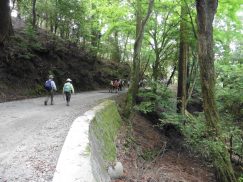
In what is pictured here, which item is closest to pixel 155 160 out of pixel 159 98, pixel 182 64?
pixel 159 98

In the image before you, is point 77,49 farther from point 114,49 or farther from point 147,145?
point 147,145

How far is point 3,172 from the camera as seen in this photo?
223 inches

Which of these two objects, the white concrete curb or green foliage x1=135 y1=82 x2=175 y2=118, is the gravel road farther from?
green foliage x1=135 y1=82 x2=175 y2=118

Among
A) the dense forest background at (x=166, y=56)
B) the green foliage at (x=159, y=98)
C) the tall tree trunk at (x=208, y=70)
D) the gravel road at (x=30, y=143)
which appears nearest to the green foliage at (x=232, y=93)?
the dense forest background at (x=166, y=56)

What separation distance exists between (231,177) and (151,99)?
33.3ft

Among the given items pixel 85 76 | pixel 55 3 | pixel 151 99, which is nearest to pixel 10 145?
pixel 151 99

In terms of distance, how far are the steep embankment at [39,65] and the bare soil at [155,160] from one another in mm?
8287

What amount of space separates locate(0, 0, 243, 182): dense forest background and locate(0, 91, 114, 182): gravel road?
4860 mm

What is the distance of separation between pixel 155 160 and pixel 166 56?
37.8 ft

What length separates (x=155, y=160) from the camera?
12.6 metres

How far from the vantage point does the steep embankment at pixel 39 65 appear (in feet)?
66.1

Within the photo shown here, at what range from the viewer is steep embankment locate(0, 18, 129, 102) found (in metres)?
20.1

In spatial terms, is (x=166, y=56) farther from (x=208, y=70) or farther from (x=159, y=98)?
(x=208, y=70)

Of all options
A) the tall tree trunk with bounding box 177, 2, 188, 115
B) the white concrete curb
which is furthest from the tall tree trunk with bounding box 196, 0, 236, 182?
the tall tree trunk with bounding box 177, 2, 188, 115
